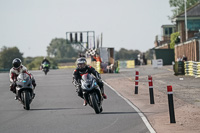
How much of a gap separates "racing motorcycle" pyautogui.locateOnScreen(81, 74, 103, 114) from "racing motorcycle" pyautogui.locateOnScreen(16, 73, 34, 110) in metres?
2.12

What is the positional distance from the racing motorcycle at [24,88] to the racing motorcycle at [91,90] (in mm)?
2119

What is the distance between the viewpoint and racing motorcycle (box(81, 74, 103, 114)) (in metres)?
15.0

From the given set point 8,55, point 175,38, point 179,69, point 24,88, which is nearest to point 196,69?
point 179,69

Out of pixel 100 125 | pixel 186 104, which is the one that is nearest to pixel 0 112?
pixel 100 125

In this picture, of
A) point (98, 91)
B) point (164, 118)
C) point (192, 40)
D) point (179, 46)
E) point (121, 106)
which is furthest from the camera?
point (179, 46)

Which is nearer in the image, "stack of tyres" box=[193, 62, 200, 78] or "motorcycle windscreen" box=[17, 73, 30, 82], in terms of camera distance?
"motorcycle windscreen" box=[17, 73, 30, 82]

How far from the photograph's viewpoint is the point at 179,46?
69.9 m

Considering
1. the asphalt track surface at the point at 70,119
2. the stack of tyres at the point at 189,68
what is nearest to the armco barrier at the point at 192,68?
the stack of tyres at the point at 189,68

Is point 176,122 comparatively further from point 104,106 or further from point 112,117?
point 104,106

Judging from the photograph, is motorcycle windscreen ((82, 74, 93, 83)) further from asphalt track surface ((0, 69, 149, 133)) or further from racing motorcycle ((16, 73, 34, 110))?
racing motorcycle ((16, 73, 34, 110))

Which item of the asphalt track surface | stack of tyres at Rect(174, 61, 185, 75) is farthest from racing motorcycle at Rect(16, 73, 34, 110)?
stack of tyres at Rect(174, 61, 185, 75)

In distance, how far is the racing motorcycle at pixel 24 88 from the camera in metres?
16.4

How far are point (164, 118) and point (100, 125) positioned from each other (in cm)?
224

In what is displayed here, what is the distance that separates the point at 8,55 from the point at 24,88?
140 metres
